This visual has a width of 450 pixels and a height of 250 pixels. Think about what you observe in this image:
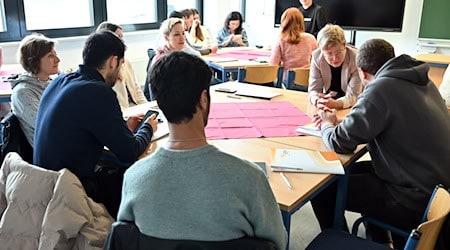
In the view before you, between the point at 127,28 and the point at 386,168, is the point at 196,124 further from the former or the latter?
the point at 127,28

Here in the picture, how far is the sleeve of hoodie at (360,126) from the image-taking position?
1.83 meters

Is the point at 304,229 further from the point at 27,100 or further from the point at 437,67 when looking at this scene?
the point at 437,67

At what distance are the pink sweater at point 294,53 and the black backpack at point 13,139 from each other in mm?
2605

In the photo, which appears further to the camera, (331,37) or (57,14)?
(57,14)

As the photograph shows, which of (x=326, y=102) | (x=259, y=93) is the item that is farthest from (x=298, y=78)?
(x=326, y=102)

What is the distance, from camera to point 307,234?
256 centimetres

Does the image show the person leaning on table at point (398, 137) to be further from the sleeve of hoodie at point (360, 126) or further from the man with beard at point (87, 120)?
the man with beard at point (87, 120)

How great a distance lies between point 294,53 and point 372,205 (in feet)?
8.22

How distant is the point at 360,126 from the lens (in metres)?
1.84

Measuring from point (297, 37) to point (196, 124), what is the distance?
3.26m

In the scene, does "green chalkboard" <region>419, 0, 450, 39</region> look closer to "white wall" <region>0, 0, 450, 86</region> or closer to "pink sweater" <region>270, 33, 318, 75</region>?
"white wall" <region>0, 0, 450, 86</region>

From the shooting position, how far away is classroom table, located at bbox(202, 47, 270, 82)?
4281mm

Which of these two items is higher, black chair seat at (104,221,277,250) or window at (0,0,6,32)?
window at (0,0,6,32)

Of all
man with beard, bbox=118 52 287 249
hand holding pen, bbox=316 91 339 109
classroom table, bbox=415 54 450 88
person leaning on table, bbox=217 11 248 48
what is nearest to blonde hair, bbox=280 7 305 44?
classroom table, bbox=415 54 450 88
